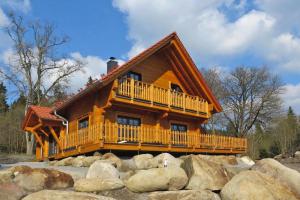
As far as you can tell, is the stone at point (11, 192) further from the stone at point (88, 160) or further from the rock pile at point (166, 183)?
the stone at point (88, 160)

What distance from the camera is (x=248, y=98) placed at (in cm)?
4306

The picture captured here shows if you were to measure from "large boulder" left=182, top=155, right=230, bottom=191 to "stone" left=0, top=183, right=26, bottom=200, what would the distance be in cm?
467

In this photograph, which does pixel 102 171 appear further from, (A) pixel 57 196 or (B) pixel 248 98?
(B) pixel 248 98

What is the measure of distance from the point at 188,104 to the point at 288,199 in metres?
11.4

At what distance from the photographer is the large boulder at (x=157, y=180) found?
10.9 m

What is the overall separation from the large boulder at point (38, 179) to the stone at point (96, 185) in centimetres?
59

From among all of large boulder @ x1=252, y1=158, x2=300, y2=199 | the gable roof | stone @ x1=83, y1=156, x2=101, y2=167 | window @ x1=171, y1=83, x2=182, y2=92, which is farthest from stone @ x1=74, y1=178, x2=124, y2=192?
window @ x1=171, y1=83, x2=182, y2=92

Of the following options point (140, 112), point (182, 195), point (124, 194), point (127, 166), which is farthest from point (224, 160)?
point (124, 194)

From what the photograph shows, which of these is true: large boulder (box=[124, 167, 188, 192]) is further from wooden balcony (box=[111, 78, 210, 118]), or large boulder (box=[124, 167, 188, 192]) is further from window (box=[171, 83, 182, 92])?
window (box=[171, 83, 182, 92])

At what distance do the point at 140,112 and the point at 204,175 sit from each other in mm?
8972

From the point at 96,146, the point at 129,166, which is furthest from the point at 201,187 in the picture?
the point at 96,146

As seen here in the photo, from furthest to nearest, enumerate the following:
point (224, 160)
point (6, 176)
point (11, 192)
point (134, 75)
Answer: point (224, 160) → point (134, 75) → point (6, 176) → point (11, 192)

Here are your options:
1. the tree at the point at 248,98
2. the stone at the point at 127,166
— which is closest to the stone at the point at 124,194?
the stone at the point at 127,166

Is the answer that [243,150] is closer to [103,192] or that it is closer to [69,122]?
[69,122]
